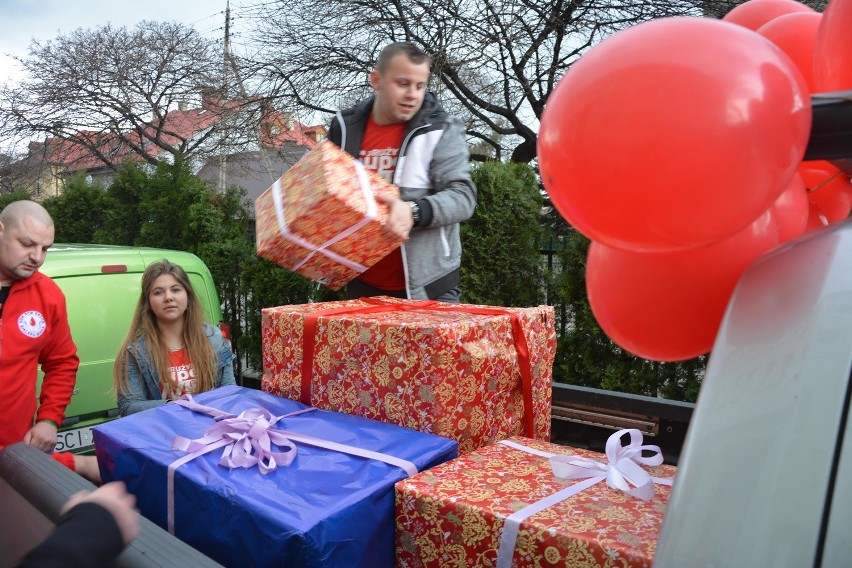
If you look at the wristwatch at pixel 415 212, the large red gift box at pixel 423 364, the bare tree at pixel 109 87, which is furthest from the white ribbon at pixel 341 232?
the bare tree at pixel 109 87

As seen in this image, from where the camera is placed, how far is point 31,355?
9.87 feet

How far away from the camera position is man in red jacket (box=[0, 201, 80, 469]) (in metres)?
2.81

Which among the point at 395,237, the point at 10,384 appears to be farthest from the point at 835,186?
the point at 10,384

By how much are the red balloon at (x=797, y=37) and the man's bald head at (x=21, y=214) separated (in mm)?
2504

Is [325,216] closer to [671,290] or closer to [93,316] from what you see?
[671,290]

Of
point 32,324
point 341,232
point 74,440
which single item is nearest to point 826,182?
point 341,232

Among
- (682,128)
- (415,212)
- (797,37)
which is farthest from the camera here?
(415,212)

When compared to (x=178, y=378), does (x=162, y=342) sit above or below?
above

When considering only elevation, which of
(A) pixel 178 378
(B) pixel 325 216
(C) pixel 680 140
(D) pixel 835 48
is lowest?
(A) pixel 178 378

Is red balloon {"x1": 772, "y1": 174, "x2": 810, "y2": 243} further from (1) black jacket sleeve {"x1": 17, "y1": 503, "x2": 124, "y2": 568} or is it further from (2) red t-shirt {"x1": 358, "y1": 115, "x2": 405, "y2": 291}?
(2) red t-shirt {"x1": 358, "y1": 115, "x2": 405, "y2": 291}

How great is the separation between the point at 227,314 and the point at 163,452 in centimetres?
518

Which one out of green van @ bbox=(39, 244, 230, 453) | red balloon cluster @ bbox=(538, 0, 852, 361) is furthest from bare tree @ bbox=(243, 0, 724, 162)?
red balloon cluster @ bbox=(538, 0, 852, 361)

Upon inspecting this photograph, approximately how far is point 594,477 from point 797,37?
0.99 meters

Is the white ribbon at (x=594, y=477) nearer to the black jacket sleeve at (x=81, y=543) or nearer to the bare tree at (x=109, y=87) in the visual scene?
the black jacket sleeve at (x=81, y=543)
